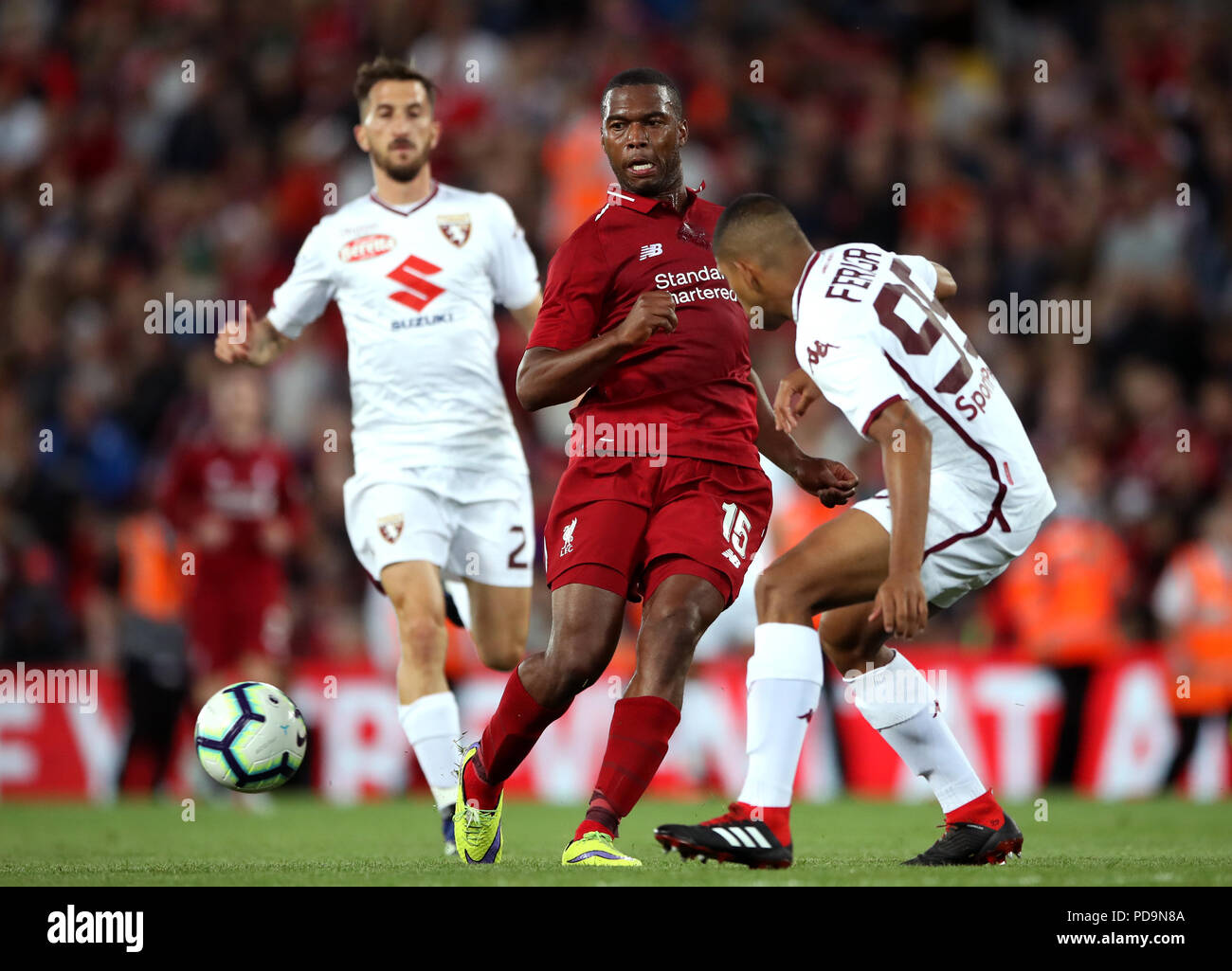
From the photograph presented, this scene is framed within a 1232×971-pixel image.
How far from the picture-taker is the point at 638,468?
5.54 m

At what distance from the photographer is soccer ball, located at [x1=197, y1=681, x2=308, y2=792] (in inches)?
251

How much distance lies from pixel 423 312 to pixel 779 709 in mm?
2642

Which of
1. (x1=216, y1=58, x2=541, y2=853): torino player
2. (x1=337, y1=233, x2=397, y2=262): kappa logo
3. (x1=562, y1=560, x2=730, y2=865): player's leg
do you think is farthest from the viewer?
(x1=337, y1=233, x2=397, y2=262): kappa logo

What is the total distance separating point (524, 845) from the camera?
6957 mm

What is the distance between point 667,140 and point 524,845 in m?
2.95

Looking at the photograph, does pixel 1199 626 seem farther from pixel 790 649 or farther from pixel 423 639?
pixel 790 649

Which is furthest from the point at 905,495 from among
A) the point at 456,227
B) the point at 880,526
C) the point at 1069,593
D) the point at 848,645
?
the point at 1069,593

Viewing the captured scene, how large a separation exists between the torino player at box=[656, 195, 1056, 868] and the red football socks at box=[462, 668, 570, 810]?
0.74 m

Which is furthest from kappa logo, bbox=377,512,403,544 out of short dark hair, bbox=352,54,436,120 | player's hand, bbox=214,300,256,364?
short dark hair, bbox=352,54,436,120

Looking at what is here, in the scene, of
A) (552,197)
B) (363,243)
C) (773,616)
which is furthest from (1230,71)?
(773,616)

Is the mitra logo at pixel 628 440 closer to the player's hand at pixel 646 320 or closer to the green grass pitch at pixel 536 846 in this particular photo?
the player's hand at pixel 646 320

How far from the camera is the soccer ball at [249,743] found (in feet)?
20.9

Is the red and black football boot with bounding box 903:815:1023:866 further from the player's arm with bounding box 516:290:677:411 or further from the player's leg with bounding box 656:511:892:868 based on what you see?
the player's arm with bounding box 516:290:677:411
